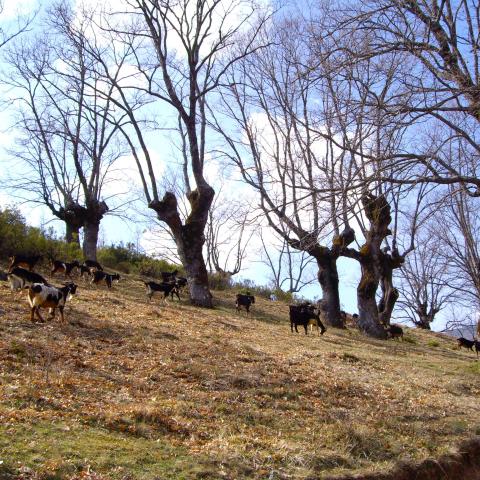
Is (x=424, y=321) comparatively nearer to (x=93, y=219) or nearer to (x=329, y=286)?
(x=329, y=286)

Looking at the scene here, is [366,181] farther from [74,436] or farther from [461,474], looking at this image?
[74,436]

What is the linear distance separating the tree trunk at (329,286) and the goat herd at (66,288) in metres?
1.53

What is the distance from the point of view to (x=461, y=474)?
8594 millimetres

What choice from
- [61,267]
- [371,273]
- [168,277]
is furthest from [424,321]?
[61,267]

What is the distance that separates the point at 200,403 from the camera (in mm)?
8852

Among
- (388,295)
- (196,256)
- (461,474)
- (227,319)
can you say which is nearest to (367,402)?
(461,474)

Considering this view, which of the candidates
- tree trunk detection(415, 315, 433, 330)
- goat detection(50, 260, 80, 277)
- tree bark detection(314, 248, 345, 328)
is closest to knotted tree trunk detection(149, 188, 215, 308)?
goat detection(50, 260, 80, 277)

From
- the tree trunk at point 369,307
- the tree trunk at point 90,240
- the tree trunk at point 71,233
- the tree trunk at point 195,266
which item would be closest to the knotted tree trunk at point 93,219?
the tree trunk at point 90,240

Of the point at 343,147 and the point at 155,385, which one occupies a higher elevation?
the point at 343,147

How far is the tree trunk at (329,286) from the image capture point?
79.6 ft

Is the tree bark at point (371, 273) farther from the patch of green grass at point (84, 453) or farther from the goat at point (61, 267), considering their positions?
the patch of green grass at point (84, 453)

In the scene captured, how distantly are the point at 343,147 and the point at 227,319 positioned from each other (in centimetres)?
1055

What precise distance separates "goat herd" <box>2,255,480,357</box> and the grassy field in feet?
1.42

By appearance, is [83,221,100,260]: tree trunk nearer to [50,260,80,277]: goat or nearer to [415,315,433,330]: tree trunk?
[50,260,80,277]: goat
